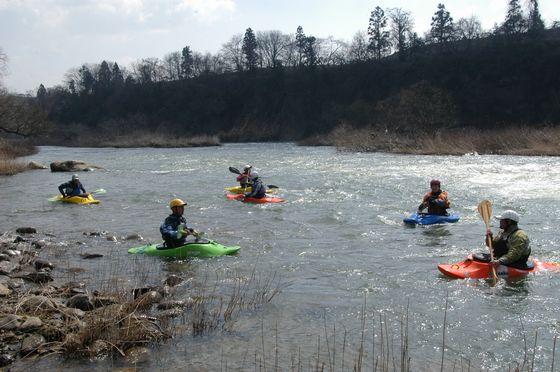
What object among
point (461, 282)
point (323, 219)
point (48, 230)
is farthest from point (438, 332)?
point (48, 230)

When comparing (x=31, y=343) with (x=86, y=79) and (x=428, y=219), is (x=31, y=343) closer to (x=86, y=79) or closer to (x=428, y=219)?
(x=428, y=219)

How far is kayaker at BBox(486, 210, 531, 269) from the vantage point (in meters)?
8.59

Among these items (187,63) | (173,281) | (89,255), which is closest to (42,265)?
(89,255)

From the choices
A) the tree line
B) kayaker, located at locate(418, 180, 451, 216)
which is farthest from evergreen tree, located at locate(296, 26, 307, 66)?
kayaker, located at locate(418, 180, 451, 216)

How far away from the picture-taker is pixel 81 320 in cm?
600

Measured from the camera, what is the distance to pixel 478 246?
11148 mm

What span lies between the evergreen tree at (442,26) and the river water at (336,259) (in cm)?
5355

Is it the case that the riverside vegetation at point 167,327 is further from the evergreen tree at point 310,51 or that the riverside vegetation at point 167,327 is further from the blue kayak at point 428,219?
the evergreen tree at point 310,51

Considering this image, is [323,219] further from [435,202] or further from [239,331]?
[239,331]

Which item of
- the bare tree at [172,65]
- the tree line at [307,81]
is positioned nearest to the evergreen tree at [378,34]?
the tree line at [307,81]

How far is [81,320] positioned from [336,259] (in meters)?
5.38

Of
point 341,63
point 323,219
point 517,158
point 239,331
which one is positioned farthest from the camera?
point 341,63

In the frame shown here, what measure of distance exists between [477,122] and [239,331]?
54652 millimetres

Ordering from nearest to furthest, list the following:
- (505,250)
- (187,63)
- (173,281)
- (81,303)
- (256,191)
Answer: (81,303) < (173,281) < (505,250) < (256,191) < (187,63)
